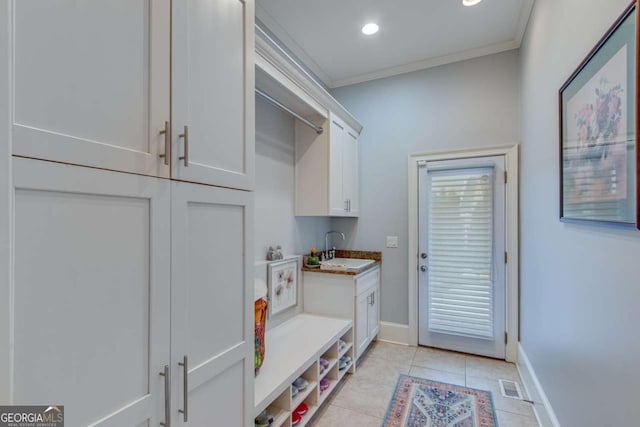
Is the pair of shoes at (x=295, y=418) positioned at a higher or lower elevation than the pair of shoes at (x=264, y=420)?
lower

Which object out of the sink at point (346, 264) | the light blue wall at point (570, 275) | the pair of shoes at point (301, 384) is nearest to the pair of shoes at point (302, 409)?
the pair of shoes at point (301, 384)

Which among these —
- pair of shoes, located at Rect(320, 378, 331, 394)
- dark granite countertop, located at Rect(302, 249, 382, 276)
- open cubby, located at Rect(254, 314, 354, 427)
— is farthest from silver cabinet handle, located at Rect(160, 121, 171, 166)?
dark granite countertop, located at Rect(302, 249, 382, 276)

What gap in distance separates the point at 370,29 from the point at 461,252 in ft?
7.44

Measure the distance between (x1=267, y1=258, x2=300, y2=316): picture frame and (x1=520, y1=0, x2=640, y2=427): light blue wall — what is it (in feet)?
6.11

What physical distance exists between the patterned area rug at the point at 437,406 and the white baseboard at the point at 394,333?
751 mm

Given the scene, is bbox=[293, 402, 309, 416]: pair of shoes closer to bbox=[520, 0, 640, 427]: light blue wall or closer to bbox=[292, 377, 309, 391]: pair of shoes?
bbox=[292, 377, 309, 391]: pair of shoes

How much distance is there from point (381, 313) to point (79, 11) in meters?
3.44

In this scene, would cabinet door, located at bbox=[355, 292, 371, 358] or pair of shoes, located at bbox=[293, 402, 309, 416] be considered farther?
cabinet door, located at bbox=[355, 292, 371, 358]

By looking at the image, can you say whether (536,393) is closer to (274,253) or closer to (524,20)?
(274,253)

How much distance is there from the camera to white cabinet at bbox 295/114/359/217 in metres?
2.89

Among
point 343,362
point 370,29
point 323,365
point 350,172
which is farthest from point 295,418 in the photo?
point 370,29

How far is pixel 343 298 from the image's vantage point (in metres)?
2.83

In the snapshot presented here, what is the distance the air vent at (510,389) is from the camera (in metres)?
2.41

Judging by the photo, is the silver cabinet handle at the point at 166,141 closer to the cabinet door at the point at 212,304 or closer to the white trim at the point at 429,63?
the cabinet door at the point at 212,304
